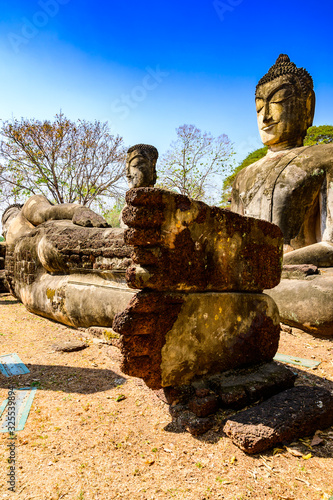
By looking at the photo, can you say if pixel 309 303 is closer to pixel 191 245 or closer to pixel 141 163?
pixel 191 245

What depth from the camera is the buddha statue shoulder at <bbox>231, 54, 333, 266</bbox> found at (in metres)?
4.89

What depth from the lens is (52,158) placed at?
14.5m

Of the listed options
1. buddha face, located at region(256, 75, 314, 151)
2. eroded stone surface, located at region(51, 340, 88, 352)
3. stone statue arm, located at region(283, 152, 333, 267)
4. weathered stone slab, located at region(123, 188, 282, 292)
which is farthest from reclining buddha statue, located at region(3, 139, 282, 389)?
buddha face, located at region(256, 75, 314, 151)

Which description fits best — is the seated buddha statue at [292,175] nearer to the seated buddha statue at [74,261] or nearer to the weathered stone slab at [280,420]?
the seated buddha statue at [74,261]

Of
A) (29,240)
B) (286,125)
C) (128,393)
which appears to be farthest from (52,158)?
(128,393)

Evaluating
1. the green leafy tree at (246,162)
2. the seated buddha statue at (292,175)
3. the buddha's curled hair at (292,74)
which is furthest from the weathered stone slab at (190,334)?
the green leafy tree at (246,162)

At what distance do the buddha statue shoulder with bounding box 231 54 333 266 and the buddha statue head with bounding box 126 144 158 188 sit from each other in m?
1.76

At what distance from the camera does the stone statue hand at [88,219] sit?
4320 mm

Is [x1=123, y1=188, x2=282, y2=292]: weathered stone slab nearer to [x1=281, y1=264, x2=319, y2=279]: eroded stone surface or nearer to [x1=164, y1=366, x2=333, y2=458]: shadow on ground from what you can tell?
[x1=164, y1=366, x2=333, y2=458]: shadow on ground

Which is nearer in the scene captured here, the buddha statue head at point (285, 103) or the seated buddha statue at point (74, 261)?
the seated buddha statue at point (74, 261)

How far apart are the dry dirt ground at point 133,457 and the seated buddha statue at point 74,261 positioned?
1.18 metres

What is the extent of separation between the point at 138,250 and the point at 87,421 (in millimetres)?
1153

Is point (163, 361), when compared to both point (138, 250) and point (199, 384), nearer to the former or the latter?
point (199, 384)

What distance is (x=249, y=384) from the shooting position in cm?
211
